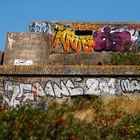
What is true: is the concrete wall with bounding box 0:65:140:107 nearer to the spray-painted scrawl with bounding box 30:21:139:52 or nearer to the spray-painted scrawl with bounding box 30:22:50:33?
the spray-painted scrawl with bounding box 30:21:139:52

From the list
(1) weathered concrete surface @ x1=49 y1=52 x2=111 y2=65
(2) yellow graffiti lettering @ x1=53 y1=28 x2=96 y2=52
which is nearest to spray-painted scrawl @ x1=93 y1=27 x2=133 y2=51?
(2) yellow graffiti lettering @ x1=53 y1=28 x2=96 y2=52

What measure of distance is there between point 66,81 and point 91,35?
43.9ft

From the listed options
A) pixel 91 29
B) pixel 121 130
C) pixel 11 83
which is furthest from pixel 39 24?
pixel 121 130

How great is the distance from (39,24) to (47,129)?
21.5 metres

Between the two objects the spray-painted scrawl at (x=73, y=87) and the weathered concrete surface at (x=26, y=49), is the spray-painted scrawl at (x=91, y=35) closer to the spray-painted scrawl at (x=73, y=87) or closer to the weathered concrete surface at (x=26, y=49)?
the weathered concrete surface at (x=26, y=49)

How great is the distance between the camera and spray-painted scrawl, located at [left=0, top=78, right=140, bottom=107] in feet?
41.3

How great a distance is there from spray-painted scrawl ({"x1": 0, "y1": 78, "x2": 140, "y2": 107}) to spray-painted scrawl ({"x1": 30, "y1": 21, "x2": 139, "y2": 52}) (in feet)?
41.4

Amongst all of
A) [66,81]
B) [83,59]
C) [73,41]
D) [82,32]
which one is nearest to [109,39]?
[82,32]

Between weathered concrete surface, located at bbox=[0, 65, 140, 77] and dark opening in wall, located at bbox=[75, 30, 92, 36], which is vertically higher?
dark opening in wall, located at bbox=[75, 30, 92, 36]

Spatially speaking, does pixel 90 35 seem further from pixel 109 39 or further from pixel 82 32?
pixel 109 39

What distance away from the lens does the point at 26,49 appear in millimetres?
18734

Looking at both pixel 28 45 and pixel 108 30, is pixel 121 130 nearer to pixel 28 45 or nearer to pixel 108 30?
pixel 28 45

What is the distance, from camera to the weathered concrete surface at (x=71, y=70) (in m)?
12.5

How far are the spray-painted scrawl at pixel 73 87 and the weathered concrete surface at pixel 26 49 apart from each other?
5.67 metres
